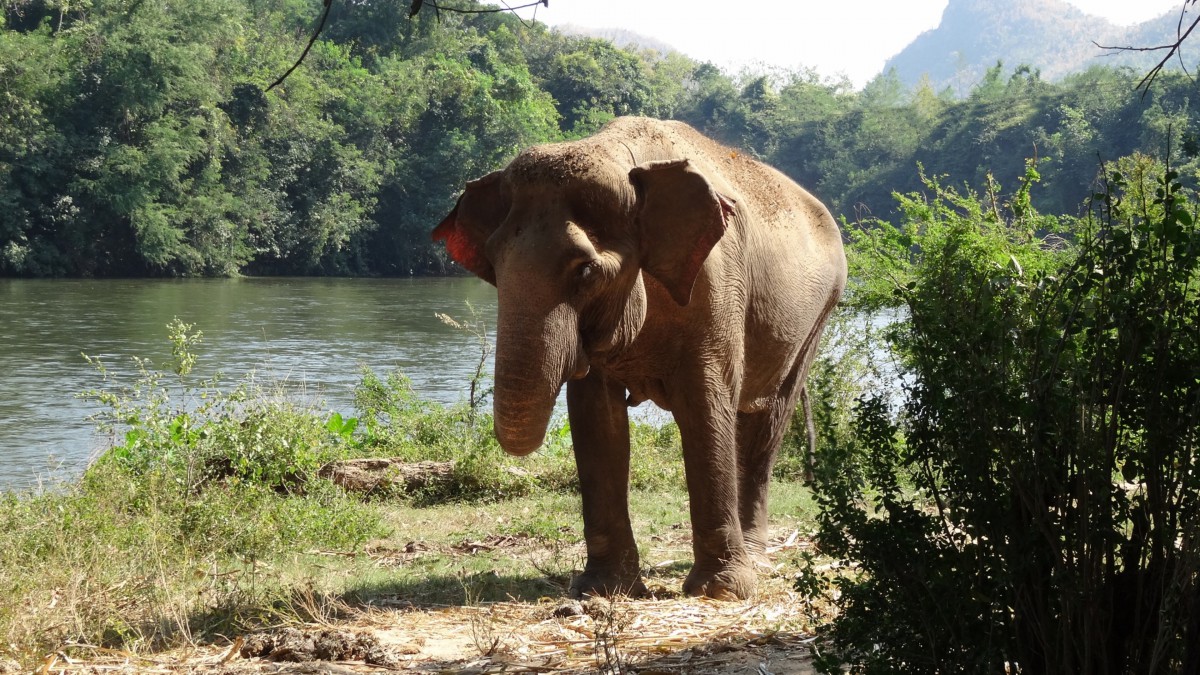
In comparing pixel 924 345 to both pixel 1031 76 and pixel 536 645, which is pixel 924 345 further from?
pixel 1031 76

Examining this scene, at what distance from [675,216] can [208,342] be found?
24738 mm

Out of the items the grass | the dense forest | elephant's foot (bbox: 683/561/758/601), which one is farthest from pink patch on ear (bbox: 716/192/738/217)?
the dense forest

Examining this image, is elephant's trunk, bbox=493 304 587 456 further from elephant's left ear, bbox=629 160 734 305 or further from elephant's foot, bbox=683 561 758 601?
elephant's foot, bbox=683 561 758 601

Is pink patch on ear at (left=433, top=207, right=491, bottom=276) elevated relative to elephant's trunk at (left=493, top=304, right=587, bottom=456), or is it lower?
elevated

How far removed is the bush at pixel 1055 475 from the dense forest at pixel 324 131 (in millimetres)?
27854

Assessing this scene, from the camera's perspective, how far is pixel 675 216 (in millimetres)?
5289

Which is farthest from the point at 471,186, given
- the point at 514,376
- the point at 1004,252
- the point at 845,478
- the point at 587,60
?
the point at 587,60

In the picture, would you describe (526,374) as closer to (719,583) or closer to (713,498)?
(713,498)

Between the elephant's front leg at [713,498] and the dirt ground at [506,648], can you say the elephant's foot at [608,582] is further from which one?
the dirt ground at [506,648]

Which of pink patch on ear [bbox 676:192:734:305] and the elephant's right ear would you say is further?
the elephant's right ear

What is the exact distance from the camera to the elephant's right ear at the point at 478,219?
543cm

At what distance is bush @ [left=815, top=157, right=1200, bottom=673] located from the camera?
3.12 metres

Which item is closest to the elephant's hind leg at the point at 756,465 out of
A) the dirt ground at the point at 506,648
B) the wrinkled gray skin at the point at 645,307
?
the wrinkled gray skin at the point at 645,307

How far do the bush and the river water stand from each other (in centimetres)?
731
